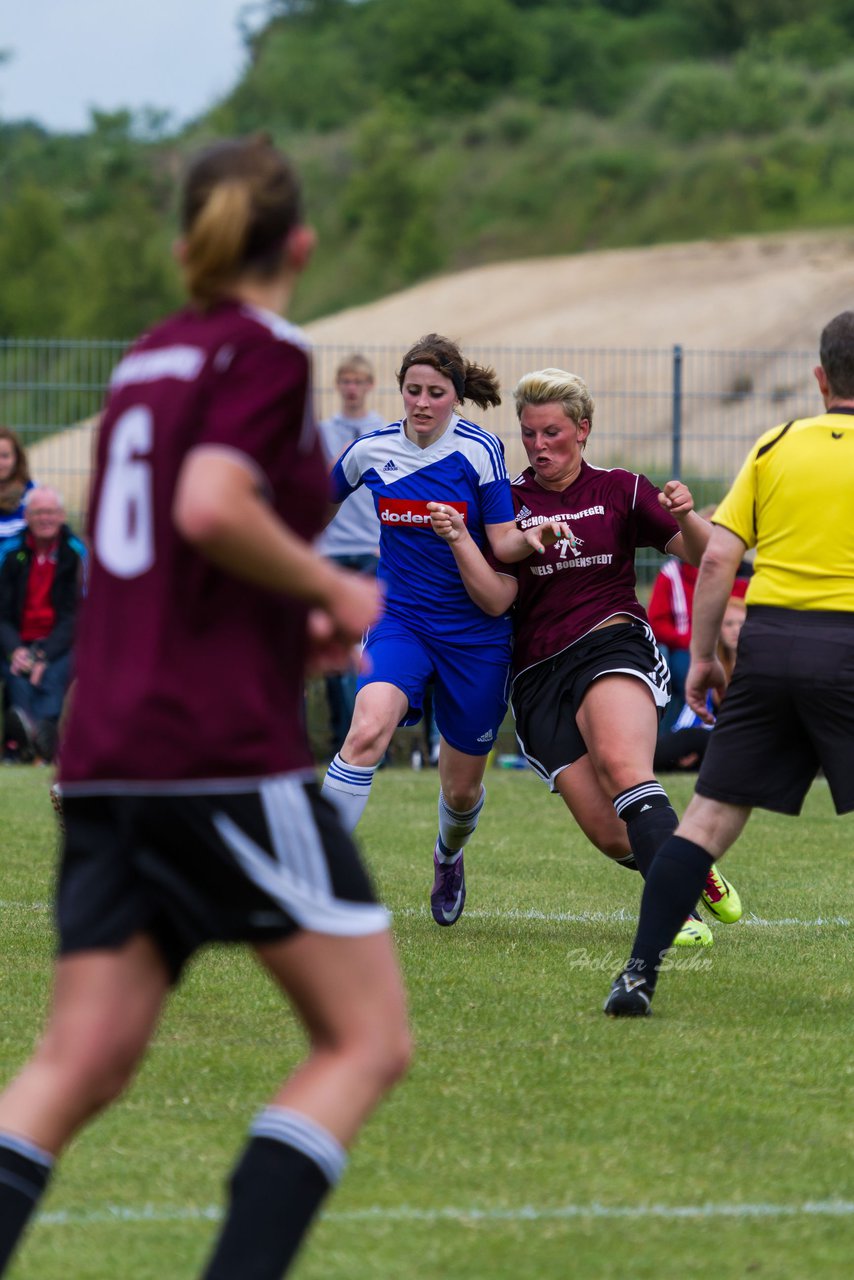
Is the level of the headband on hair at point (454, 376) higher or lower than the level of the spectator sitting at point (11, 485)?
higher

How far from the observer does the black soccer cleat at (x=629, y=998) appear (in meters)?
5.39

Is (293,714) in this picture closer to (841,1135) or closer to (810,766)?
(841,1135)

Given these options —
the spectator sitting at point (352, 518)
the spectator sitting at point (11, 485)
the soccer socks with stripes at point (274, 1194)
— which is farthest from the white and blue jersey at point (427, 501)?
the spectator sitting at point (11, 485)

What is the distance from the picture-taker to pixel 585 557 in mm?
6480

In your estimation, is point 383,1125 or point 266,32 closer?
point 383,1125

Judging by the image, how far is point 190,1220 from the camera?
142 inches

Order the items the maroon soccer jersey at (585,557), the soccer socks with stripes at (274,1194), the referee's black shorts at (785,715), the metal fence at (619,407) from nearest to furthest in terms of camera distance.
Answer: the soccer socks with stripes at (274,1194)
the referee's black shorts at (785,715)
the maroon soccer jersey at (585,557)
the metal fence at (619,407)

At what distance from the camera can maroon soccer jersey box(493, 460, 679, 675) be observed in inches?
254

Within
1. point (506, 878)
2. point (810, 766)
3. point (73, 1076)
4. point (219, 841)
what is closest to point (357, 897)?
point (219, 841)

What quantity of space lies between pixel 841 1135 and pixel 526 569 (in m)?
2.79

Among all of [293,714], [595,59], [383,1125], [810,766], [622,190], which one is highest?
[595,59]

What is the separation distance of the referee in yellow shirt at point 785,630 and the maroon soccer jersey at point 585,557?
1.28m

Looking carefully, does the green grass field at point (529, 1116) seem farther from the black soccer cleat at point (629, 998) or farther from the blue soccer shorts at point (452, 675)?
→ the blue soccer shorts at point (452, 675)

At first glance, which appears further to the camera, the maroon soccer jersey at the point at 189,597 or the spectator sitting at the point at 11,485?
the spectator sitting at the point at 11,485
